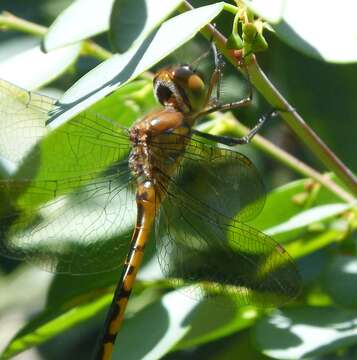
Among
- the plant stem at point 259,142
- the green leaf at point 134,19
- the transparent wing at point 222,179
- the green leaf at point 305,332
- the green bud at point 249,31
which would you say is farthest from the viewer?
the plant stem at point 259,142

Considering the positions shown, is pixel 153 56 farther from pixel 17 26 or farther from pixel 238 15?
pixel 17 26

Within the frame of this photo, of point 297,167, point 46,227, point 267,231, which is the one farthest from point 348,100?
point 46,227

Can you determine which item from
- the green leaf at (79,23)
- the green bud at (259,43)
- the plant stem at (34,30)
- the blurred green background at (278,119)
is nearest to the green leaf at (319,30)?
the green bud at (259,43)

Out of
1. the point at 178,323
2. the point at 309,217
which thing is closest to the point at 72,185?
the point at 178,323

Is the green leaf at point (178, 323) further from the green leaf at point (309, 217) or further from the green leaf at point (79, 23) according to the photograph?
the green leaf at point (79, 23)

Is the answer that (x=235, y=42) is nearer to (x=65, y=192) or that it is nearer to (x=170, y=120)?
(x=170, y=120)
